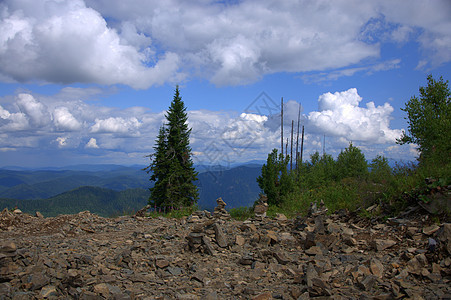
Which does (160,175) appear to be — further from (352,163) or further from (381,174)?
(352,163)

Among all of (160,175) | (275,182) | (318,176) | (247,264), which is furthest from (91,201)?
(247,264)

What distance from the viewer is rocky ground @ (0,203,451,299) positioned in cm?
433

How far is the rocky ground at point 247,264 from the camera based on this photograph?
433 centimetres

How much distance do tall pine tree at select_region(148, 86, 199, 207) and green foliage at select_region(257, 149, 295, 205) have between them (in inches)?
408

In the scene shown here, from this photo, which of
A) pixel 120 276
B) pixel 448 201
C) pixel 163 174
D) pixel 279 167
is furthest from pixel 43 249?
pixel 163 174

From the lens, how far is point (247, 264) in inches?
228

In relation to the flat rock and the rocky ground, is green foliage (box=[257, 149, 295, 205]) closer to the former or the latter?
the rocky ground

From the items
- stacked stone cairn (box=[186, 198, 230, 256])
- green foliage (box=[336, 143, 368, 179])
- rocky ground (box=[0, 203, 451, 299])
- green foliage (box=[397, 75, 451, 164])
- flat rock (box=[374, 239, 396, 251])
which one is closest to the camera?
rocky ground (box=[0, 203, 451, 299])

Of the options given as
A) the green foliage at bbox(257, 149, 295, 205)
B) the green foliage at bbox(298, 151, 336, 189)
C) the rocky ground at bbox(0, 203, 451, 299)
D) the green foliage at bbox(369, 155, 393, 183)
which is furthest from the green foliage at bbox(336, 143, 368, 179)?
the rocky ground at bbox(0, 203, 451, 299)

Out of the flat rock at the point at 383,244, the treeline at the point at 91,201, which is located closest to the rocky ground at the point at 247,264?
the flat rock at the point at 383,244

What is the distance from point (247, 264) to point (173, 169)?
73.5ft

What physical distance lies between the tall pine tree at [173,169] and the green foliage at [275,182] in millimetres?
10363

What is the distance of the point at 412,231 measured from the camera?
20.4 feet

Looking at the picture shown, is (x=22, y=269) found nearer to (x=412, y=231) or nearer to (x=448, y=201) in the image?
(x=412, y=231)
